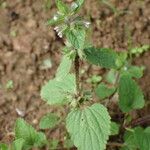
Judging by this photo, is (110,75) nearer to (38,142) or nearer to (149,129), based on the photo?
(149,129)

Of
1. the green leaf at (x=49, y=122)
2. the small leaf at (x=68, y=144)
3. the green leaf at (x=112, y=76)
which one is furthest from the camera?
the green leaf at (x=112, y=76)

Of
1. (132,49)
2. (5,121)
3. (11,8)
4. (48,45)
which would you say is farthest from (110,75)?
(11,8)

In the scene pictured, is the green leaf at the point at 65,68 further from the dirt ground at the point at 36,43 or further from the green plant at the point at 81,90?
the dirt ground at the point at 36,43

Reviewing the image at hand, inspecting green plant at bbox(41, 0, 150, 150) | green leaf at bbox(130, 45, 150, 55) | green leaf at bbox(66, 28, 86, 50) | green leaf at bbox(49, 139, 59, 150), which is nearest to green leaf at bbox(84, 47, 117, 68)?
green plant at bbox(41, 0, 150, 150)

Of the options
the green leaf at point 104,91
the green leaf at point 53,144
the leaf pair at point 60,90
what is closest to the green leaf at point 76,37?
the leaf pair at point 60,90

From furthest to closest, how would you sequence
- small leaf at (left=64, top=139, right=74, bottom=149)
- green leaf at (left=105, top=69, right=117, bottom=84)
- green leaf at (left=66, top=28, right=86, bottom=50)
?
green leaf at (left=105, top=69, right=117, bottom=84) → small leaf at (left=64, top=139, right=74, bottom=149) → green leaf at (left=66, top=28, right=86, bottom=50)

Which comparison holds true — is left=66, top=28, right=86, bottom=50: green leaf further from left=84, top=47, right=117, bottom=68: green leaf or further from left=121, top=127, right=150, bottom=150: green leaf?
left=121, top=127, right=150, bottom=150: green leaf

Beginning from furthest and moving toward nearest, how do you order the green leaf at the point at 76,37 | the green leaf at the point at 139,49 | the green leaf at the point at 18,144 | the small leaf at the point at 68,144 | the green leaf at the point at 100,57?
the green leaf at the point at 139,49 → the small leaf at the point at 68,144 → the green leaf at the point at 18,144 → the green leaf at the point at 100,57 → the green leaf at the point at 76,37
